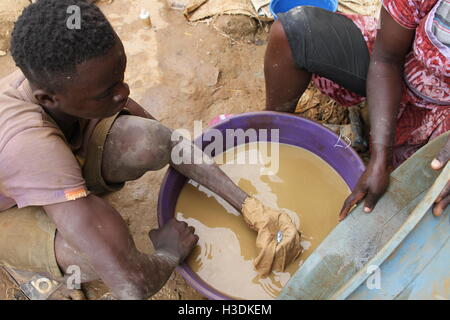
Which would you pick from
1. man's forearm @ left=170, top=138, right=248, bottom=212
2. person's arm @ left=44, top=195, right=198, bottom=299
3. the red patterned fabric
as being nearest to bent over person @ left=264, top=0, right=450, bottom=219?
the red patterned fabric

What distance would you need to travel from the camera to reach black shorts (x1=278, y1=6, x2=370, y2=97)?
1.55 meters

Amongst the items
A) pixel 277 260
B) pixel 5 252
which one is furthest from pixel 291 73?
pixel 5 252

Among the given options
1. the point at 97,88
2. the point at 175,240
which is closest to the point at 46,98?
the point at 97,88

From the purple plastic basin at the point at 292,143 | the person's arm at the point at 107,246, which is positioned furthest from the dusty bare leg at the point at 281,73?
the person's arm at the point at 107,246

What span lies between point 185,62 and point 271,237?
1.30 metres

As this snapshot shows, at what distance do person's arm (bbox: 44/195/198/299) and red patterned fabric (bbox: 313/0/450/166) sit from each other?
101 centimetres

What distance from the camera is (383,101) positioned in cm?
142

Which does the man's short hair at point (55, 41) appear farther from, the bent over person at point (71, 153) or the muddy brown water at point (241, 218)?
the muddy brown water at point (241, 218)

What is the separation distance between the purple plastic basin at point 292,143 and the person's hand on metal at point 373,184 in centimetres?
18

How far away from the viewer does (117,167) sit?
1.47 metres

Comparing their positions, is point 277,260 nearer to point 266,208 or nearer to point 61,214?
point 266,208

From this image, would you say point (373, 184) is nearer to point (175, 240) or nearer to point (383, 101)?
point (383, 101)
